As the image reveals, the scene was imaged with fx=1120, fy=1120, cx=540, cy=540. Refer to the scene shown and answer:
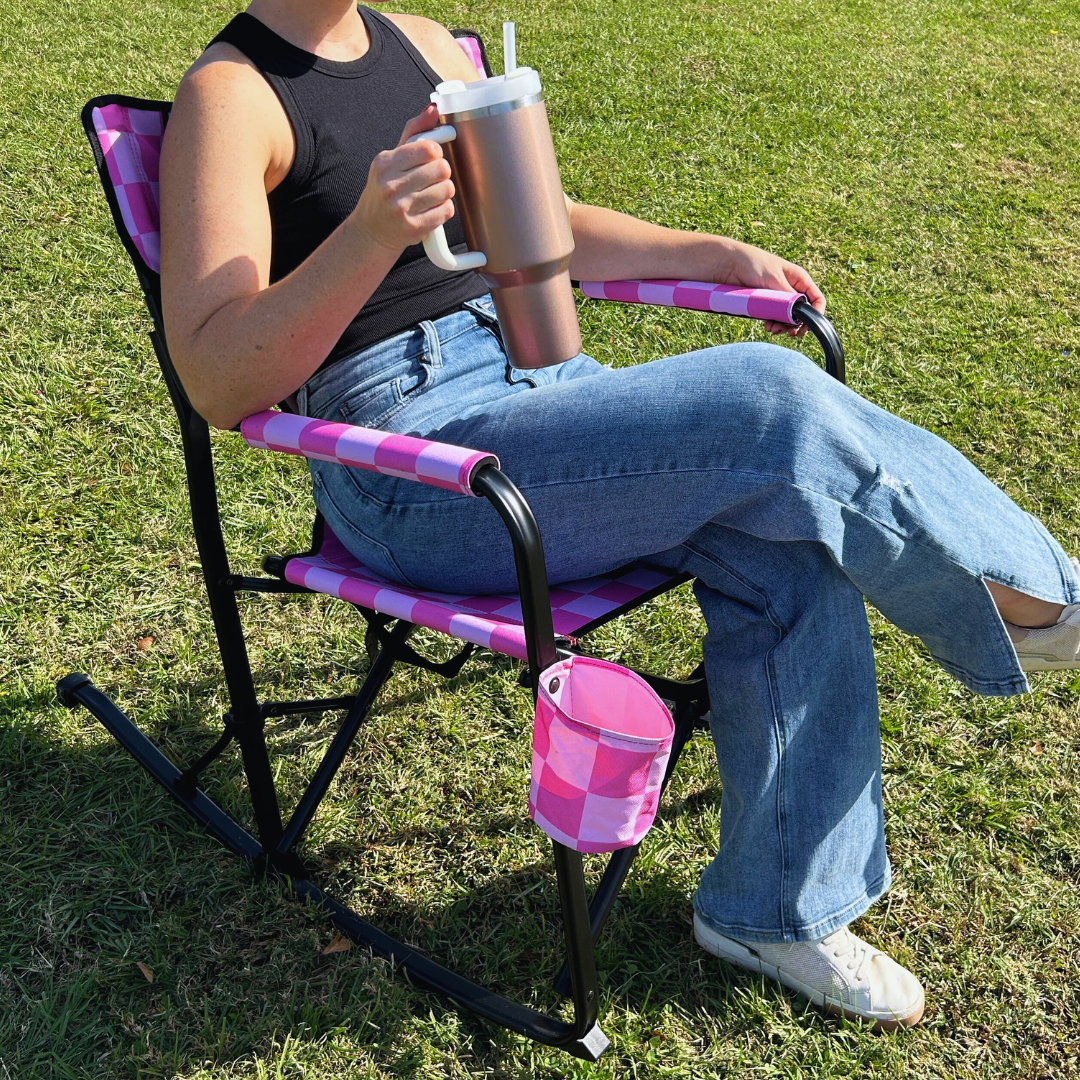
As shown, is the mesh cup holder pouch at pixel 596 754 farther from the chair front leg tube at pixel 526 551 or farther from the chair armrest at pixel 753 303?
the chair armrest at pixel 753 303

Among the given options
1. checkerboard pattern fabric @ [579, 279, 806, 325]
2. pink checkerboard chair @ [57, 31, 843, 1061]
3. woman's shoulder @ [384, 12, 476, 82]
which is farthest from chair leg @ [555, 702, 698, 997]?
woman's shoulder @ [384, 12, 476, 82]

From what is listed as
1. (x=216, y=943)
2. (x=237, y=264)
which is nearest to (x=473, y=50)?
→ (x=237, y=264)

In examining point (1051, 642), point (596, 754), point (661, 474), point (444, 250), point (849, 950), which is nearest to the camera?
point (596, 754)

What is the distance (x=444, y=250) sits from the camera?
1.30m

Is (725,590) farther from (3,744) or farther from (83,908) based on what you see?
(3,744)

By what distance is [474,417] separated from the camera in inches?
61.5

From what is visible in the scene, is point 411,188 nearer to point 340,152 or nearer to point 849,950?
point 340,152

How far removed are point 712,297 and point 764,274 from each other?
101 millimetres

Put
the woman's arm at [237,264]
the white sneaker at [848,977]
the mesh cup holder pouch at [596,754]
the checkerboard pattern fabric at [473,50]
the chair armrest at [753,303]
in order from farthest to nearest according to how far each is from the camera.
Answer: the checkerboard pattern fabric at [473,50] < the chair armrest at [753,303] < the white sneaker at [848,977] < the woman's arm at [237,264] < the mesh cup holder pouch at [596,754]

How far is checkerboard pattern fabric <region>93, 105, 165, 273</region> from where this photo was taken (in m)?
1.56

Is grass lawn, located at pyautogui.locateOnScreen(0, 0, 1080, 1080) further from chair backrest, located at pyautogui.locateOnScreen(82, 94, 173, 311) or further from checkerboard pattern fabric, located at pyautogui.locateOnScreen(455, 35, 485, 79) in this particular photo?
checkerboard pattern fabric, located at pyautogui.locateOnScreen(455, 35, 485, 79)

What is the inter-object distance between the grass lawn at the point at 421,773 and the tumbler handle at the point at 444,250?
1105mm

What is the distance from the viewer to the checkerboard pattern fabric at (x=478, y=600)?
1403mm

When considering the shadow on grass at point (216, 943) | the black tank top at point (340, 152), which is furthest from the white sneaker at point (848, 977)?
the black tank top at point (340, 152)
